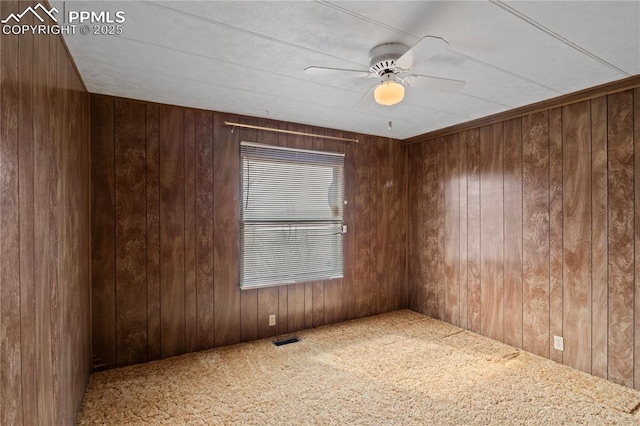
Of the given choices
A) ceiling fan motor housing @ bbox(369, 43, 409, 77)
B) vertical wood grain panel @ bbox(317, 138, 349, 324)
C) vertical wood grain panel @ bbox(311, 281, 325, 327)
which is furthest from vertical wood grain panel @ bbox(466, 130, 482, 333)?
ceiling fan motor housing @ bbox(369, 43, 409, 77)

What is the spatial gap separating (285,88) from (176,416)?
102 inches

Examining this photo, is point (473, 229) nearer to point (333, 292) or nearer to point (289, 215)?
point (333, 292)

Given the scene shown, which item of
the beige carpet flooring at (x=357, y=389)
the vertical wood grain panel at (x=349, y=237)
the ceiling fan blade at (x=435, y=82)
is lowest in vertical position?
the beige carpet flooring at (x=357, y=389)

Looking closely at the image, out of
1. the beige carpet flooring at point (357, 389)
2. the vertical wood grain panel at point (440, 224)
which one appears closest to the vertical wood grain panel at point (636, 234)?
the beige carpet flooring at point (357, 389)

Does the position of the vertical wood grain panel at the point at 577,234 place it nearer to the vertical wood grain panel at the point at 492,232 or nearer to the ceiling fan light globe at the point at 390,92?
the vertical wood grain panel at the point at 492,232

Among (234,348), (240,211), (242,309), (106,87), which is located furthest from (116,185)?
(234,348)

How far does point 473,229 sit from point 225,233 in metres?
2.82

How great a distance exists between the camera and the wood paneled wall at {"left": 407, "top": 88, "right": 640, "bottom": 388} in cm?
264

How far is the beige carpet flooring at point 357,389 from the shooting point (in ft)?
7.31

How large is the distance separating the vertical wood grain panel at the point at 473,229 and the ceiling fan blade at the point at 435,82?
180 centimetres

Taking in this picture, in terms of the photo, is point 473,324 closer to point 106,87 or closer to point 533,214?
point 533,214

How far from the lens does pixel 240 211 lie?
3.46 metres

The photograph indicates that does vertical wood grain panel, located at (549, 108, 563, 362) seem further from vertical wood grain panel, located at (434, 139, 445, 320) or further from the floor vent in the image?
the floor vent

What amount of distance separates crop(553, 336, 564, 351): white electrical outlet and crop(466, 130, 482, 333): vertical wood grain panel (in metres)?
0.78
